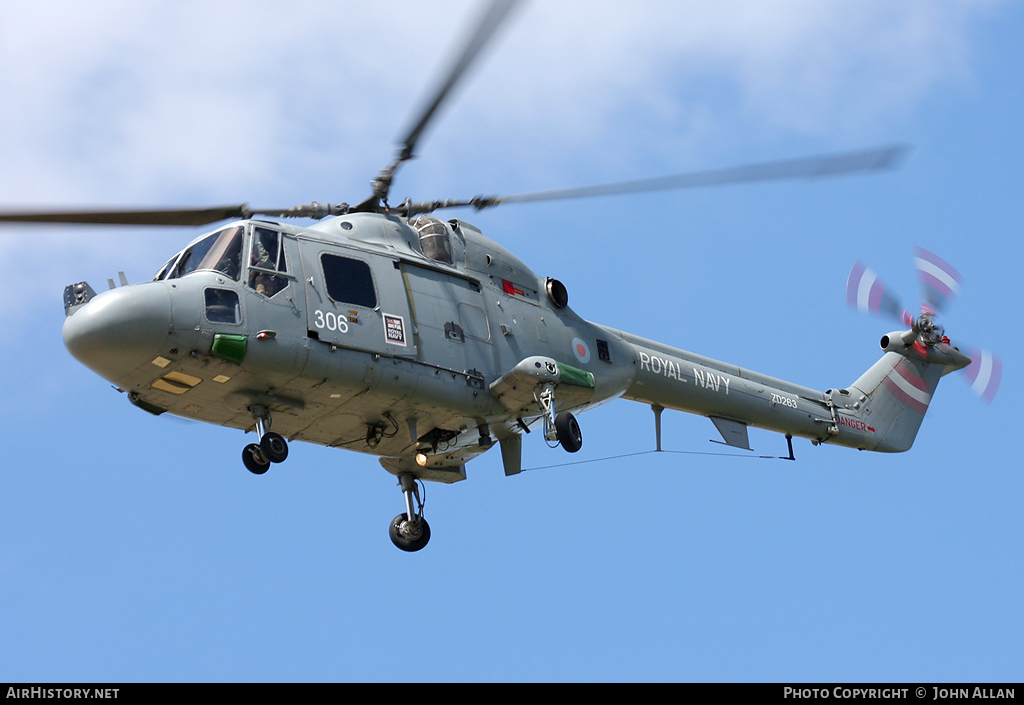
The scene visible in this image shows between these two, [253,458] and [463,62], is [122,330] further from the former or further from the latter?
[463,62]

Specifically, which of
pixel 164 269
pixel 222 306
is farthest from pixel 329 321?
pixel 164 269

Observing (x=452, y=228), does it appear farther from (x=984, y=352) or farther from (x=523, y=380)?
(x=984, y=352)

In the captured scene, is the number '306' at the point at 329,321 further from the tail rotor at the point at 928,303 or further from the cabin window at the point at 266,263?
the tail rotor at the point at 928,303

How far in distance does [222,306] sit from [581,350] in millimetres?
6470

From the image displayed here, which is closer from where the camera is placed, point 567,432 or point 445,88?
point 445,88

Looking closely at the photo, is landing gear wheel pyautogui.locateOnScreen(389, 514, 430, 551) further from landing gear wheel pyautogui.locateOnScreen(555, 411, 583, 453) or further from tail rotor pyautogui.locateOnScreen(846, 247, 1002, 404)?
tail rotor pyautogui.locateOnScreen(846, 247, 1002, 404)

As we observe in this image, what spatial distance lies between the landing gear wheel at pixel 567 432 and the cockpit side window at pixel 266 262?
475cm

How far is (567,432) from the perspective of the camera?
1933 cm

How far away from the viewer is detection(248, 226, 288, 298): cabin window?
17.1 metres

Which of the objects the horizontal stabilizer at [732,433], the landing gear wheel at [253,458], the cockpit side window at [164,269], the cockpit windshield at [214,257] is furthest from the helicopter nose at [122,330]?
the horizontal stabilizer at [732,433]

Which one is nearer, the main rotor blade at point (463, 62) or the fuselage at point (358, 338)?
the main rotor blade at point (463, 62)

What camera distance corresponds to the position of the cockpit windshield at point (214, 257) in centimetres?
1711

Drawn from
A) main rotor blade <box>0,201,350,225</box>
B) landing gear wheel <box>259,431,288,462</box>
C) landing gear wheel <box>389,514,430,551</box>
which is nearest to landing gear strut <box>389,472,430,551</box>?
landing gear wheel <box>389,514,430,551</box>

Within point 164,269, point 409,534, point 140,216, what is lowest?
point 409,534
